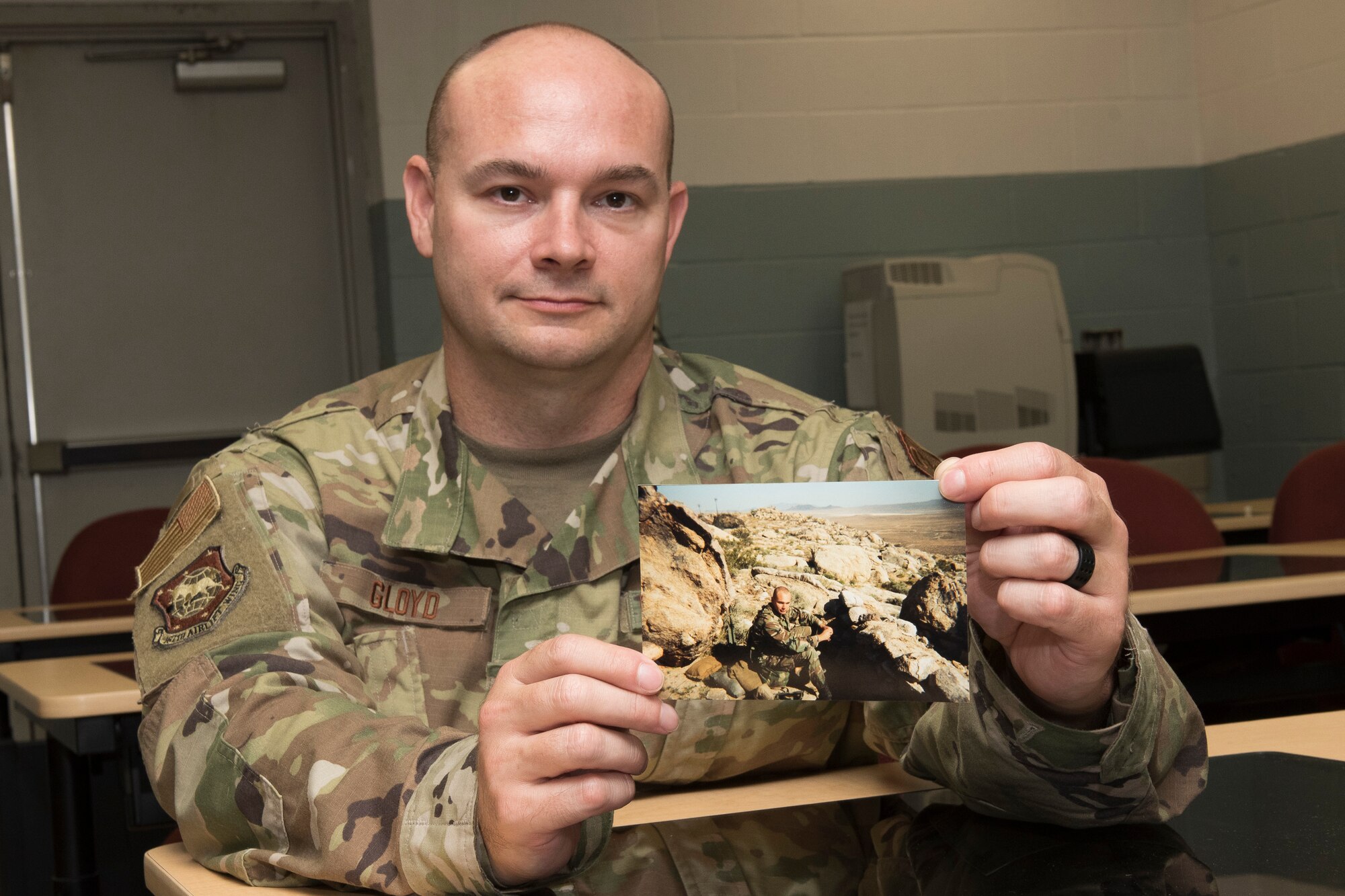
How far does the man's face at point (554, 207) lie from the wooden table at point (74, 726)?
2.31 feet

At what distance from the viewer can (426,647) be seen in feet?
3.86

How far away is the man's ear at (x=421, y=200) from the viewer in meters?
1.35

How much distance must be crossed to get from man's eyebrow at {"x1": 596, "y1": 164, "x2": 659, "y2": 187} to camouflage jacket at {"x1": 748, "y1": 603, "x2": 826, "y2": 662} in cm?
48

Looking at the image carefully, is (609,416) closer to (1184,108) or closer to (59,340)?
(59,340)

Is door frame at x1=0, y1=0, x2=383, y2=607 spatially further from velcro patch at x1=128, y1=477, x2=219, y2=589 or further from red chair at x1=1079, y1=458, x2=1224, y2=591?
velcro patch at x1=128, y1=477, x2=219, y2=589

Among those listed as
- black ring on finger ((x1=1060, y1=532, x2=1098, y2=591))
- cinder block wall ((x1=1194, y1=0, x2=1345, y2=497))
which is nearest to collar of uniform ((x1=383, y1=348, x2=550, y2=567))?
black ring on finger ((x1=1060, y1=532, x2=1098, y2=591))

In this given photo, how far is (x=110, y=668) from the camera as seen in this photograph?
1.85 m

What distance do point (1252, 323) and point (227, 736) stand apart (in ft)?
14.2

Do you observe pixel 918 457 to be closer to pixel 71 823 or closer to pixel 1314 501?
pixel 71 823

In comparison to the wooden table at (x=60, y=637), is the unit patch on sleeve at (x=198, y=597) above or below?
above

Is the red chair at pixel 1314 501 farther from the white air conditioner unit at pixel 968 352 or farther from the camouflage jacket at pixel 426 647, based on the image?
the camouflage jacket at pixel 426 647

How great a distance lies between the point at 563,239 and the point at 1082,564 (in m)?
0.50

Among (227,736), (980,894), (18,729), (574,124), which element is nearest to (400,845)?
(227,736)

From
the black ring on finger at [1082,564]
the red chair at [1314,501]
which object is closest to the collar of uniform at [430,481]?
the black ring on finger at [1082,564]
